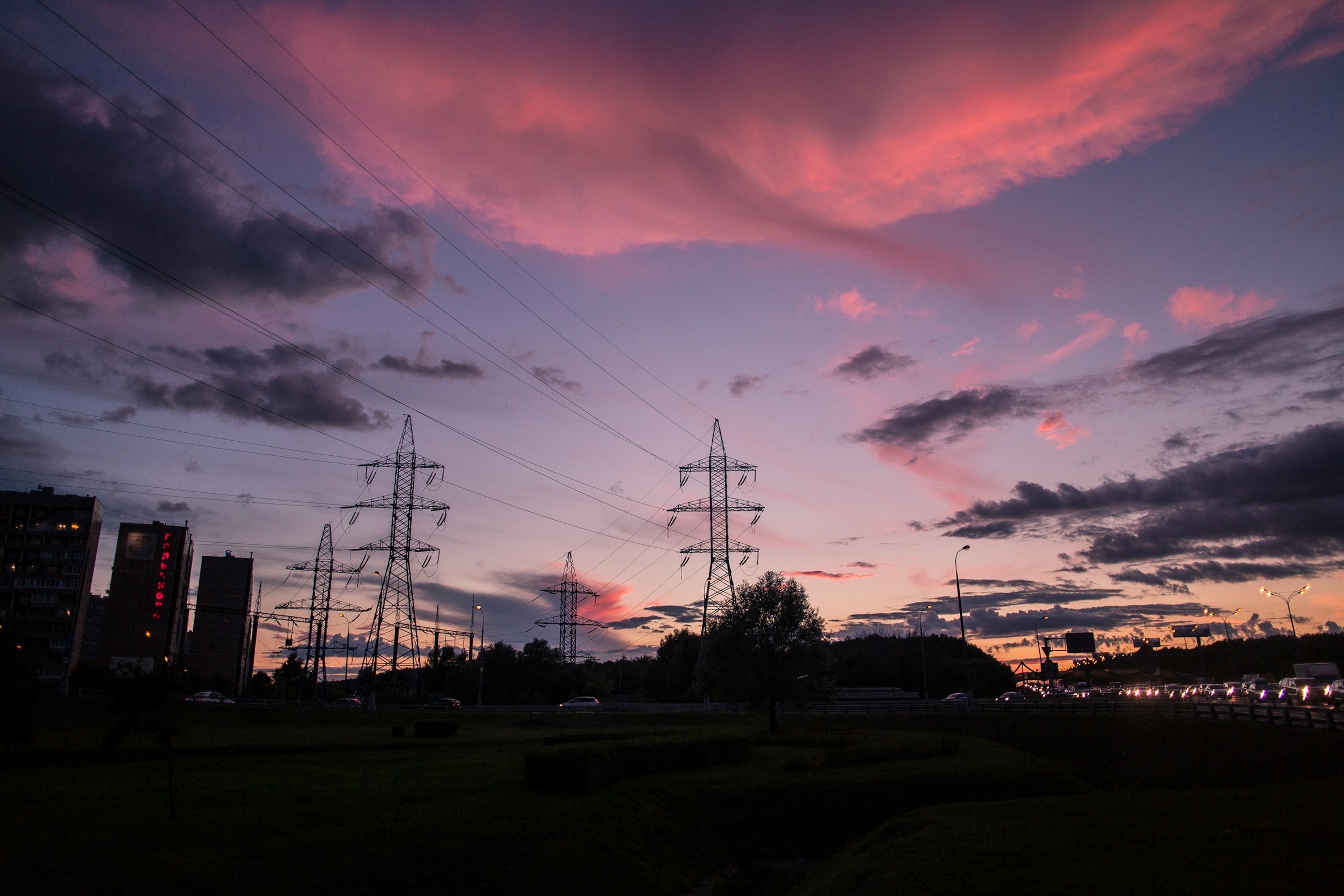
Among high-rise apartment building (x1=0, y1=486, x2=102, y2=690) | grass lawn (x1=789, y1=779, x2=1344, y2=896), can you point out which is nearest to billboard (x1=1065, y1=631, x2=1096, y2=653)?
grass lawn (x1=789, y1=779, x2=1344, y2=896)

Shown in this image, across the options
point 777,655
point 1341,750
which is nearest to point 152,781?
point 777,655

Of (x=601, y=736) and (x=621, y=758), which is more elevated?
(x=621, y=758)

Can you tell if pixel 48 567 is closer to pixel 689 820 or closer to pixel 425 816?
pixel 425 816

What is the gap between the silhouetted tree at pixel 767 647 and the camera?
183 ft

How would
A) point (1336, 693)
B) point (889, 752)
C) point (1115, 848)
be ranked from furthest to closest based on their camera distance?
1. point (1336, 693)
2. point (889, 752)
3. point (1115, 848)

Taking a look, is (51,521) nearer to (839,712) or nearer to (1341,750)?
(839,712)

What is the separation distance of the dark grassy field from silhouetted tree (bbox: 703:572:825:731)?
1137 cm

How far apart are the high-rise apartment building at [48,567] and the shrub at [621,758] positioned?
161m

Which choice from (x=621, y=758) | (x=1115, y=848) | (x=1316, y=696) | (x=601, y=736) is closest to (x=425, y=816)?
(x=621, y=758)

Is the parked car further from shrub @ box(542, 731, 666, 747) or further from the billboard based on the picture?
the billboard

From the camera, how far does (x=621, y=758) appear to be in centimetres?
3152

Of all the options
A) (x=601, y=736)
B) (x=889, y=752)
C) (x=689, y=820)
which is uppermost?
(x=889, y=752)

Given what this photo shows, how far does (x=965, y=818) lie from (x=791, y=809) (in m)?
8.42

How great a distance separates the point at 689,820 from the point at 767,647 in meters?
29.4
